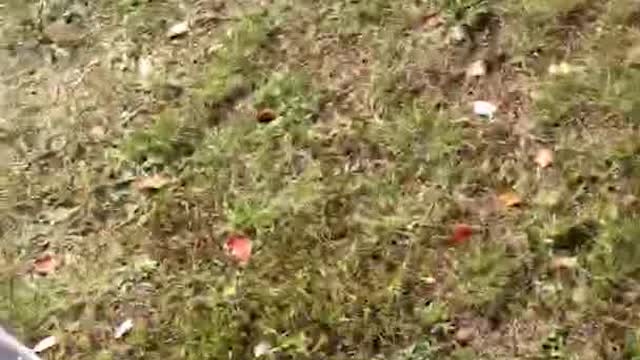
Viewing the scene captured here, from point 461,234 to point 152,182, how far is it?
1.24 meters

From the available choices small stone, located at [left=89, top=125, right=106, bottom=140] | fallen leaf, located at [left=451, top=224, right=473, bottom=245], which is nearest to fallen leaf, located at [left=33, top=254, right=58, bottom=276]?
small stone, located at [left=89, top=125, right=106, bottom=140]

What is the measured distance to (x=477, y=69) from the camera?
457 cm

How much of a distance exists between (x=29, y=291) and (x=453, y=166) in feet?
5.17

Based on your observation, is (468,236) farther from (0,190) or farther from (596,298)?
(0,190)

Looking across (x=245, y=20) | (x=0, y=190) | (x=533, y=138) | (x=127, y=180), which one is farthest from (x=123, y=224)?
(x=533, y=138)

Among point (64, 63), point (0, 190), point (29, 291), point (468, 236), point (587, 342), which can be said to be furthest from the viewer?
point (64, 63)

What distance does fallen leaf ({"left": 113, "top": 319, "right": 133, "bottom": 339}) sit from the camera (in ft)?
13.9

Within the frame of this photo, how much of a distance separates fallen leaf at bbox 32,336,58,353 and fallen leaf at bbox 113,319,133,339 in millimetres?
215

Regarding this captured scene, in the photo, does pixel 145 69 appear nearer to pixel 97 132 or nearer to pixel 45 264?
pixel 97 132

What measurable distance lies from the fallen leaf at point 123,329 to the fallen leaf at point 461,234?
1.14 m

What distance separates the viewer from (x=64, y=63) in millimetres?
5336

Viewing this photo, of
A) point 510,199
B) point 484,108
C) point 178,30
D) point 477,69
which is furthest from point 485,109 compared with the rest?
point 178,30

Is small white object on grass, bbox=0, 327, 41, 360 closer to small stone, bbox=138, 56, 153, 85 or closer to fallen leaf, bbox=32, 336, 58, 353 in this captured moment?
fallen leaf, bbox=32, 336, 58, 353

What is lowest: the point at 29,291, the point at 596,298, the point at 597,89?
the point at 29,291
